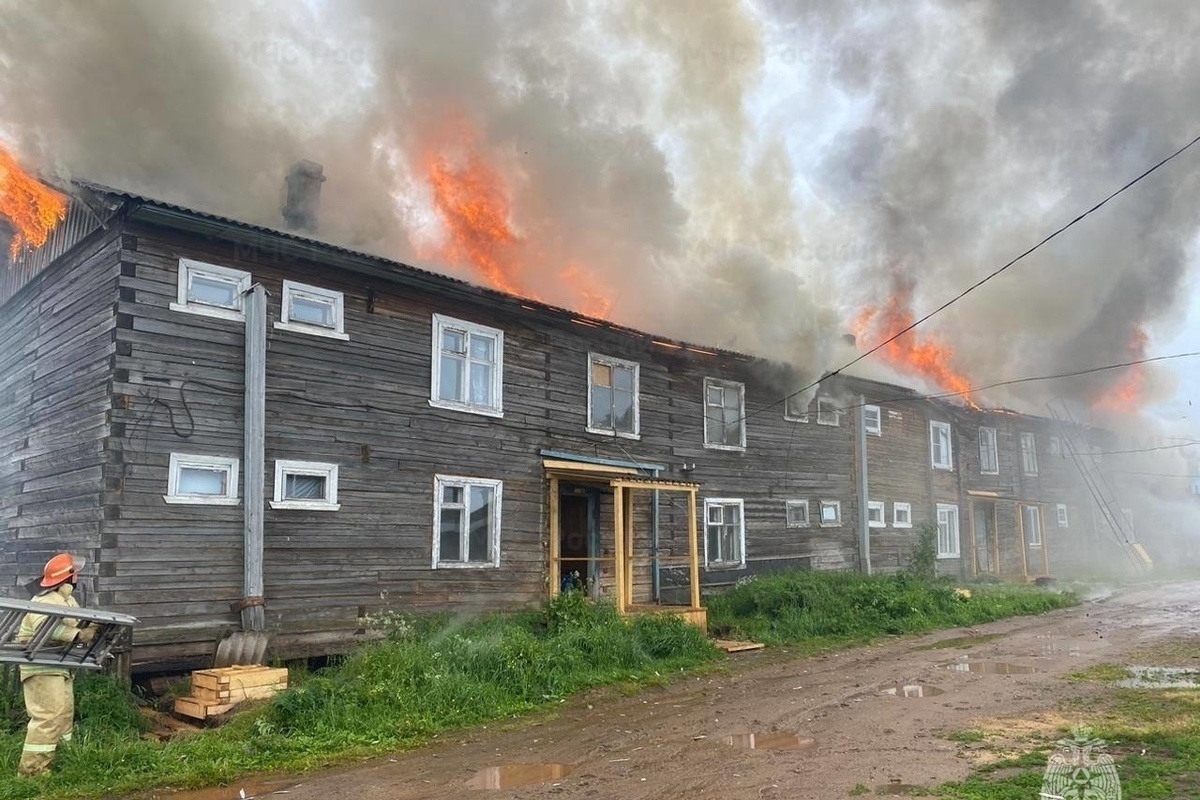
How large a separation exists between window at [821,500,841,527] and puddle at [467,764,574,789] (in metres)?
16.2

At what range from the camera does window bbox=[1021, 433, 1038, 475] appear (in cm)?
3372

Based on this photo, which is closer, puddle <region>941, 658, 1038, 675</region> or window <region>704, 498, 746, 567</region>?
puddle <region>941, 658, 1038, 675</region>

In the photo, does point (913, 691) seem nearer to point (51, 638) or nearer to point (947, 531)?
point (51, 638)

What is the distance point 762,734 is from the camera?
9.23 m

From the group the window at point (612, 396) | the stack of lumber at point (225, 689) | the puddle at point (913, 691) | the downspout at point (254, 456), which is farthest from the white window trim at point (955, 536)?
the stack of lumber at point (225, 689)

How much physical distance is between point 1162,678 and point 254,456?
12760 mm

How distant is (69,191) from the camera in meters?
11.8

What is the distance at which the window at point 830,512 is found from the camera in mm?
23078

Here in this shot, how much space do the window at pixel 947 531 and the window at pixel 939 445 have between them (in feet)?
4.64

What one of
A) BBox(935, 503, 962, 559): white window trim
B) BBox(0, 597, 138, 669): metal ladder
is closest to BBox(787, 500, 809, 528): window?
BBox(935, 503, 962, 559): white window trim

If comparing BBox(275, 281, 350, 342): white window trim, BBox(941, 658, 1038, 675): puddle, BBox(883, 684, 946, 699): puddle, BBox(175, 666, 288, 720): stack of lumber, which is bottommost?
BBox(941, 658, 1038, 675): puddle

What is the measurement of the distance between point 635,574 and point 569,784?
34.7ft

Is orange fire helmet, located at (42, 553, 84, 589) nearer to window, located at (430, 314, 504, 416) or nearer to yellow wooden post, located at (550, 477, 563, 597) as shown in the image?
window, located at (430, 314, 504, 416)

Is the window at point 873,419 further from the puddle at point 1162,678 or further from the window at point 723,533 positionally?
the puddle at point 1162,678
